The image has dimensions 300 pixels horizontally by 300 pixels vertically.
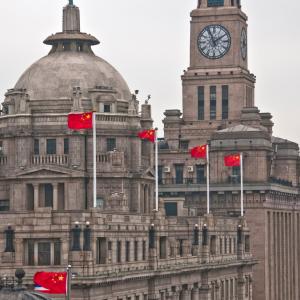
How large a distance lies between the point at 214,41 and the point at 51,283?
320 feet

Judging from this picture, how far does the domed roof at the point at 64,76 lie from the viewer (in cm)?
14475

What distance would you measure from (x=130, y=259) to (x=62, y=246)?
14048 millimetres

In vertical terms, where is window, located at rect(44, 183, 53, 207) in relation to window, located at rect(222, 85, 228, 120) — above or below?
below

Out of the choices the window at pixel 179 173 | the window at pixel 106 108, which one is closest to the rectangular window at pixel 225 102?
the window at pixel 179 173

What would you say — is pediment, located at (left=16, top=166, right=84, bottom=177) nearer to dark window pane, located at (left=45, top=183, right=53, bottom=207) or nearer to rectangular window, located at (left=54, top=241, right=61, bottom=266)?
dark window pane, located at (left=45, top=183, right=53, bottom=207)

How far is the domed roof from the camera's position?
14475 cm

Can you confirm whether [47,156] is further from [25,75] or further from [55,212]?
[55,212]

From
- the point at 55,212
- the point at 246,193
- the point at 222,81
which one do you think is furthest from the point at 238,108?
the point at 55,212

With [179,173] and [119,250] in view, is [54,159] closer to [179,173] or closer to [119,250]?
[119,250]

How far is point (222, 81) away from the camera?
190625mm

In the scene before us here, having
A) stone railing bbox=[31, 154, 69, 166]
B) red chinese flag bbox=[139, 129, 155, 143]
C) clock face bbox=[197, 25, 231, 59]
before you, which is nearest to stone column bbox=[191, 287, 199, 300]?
red chinese flag bbox=[139, 129, 155, 143]

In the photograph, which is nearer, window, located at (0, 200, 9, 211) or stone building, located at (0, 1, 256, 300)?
stone building, located at (0, 1, 256, 300)

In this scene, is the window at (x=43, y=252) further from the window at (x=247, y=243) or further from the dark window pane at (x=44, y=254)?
the window at (x=247, y=243)

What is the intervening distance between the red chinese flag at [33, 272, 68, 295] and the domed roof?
45914mm
